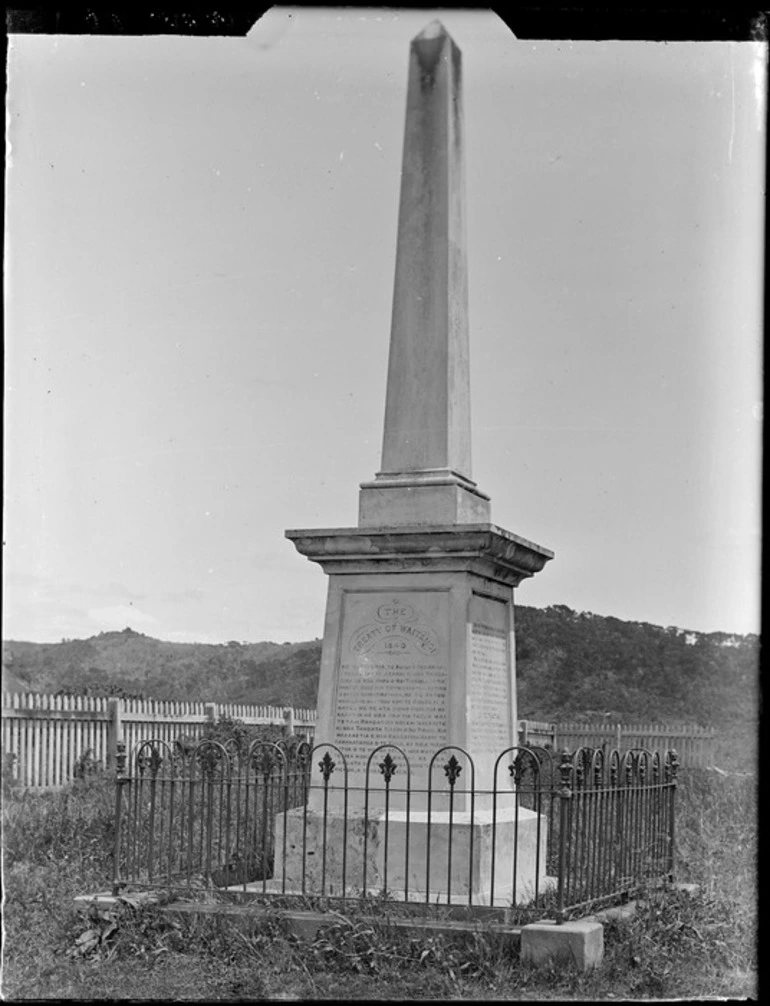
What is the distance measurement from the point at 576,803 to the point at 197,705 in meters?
14.3

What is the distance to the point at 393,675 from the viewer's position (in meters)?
8.52

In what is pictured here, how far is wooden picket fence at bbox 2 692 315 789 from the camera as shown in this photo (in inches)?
640

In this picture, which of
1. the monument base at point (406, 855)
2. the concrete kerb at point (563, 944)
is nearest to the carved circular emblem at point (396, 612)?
the monument base at point (406, 855)

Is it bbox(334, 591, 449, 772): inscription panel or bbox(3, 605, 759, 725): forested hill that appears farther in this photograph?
bbox(3, 605, 759, 725): forested hill

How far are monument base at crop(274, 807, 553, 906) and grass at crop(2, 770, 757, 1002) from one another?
64 centimetres

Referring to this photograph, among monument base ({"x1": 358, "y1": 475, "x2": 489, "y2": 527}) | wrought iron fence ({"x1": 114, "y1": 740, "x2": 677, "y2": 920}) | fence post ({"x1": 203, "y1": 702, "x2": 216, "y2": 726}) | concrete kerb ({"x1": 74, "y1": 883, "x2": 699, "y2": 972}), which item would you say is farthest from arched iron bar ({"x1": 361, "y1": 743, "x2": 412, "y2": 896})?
fence post ({"x1": 203, "y1": 702, "x2": 216, "y2": 726})

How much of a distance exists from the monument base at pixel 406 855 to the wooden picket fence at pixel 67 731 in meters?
6.96

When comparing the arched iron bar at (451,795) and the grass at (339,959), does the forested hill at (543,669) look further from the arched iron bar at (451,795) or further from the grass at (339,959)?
the grass at (339,959)

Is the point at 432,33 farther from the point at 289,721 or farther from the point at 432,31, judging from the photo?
the point at 289,721

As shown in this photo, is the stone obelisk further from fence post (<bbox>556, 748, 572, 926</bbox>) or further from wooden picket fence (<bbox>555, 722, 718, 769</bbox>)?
wooden picket fence (<bbox>555, 722, 718, 769</bbox>)

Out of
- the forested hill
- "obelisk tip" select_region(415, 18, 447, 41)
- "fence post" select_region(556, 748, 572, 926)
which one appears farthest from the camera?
the forested hill

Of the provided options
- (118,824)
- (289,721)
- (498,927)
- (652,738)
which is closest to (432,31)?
(118,824)

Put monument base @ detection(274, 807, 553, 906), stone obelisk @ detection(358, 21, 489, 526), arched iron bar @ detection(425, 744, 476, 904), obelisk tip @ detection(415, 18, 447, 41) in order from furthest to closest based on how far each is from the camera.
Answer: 1. obelisk tip @ detection(415, 18, 447, 41)
2. stone obelisk @ detection(358, 21, 489, 526)
3. monument base @ detection(274, 807, 553, 906)
4. arched iron bar @ detection(425, 744, 476, 904)

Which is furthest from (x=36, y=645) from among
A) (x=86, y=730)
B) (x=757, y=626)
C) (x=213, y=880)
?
(x=757, y=626)
